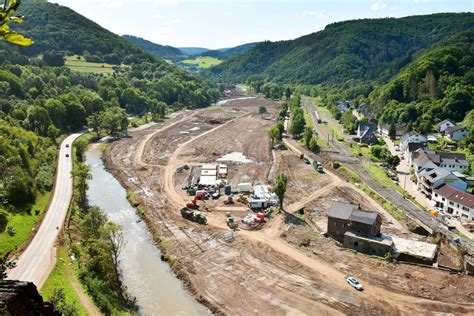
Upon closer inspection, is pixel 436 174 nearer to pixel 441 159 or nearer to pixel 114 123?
pixel 441 159

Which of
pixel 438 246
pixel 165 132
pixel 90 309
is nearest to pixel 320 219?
pixel 438 246

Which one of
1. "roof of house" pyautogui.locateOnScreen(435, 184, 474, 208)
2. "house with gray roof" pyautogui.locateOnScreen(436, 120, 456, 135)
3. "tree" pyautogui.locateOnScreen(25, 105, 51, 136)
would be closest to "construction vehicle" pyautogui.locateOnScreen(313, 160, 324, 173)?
"roof of house" pyautogui.locateOnScreen(435, 184, 474, 208)

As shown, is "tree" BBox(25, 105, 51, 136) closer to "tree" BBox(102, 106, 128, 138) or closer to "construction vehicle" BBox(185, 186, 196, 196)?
"tree" BBox(102, 106, 128, 138)

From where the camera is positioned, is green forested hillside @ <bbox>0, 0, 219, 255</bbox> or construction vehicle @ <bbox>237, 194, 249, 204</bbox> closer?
green forested hillside @ <bbox>0, 0, 219, 255</bbox>

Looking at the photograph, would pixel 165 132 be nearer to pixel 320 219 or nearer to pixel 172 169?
pixel 172 169

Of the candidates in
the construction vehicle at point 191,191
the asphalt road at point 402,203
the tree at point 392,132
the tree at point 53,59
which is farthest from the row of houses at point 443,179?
the tree at point 53,59
